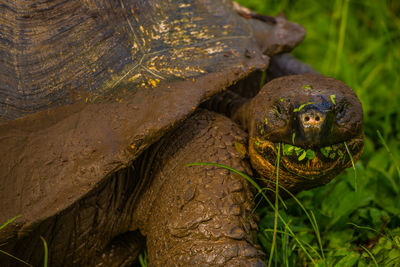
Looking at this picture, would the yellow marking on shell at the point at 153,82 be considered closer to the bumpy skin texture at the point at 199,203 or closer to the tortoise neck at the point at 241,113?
the bumpy skin texture at the point at 199,203

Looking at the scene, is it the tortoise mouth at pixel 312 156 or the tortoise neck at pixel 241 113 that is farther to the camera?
the tortoise neck at pixel 241 113

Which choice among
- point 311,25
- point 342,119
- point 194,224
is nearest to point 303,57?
point 311,25

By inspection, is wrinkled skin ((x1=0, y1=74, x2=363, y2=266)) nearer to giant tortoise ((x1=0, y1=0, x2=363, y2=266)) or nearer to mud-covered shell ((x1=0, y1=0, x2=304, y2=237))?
giant tortoise ((x1=0, y1=0, x2=363, y2=266))

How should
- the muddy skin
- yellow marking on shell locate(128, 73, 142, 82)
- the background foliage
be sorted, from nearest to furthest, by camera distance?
1. the muddy skin
2. yellow marking on shell locate(128, 73, 142, 82)
3. the background foliage

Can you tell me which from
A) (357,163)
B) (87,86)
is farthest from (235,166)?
(357,163)

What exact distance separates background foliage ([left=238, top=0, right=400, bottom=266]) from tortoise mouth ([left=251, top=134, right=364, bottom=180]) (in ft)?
0.83

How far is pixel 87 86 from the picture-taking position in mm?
1596

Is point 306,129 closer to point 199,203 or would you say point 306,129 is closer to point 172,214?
point 199,203

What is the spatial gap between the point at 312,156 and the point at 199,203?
454 millimetres

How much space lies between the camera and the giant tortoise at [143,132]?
1.48 meters

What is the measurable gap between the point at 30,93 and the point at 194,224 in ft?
2.67

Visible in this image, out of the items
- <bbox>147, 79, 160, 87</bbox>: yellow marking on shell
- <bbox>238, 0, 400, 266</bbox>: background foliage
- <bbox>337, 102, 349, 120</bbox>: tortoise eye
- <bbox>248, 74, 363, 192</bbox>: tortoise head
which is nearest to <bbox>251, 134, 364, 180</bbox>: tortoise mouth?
<bbox>248, 74, 363, 192</bbox>: tortoise head

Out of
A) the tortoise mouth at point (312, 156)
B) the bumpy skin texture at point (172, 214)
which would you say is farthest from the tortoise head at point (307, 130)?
the bumpy skin texture at point (172, 214)

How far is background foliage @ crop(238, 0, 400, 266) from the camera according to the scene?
6.01ft
